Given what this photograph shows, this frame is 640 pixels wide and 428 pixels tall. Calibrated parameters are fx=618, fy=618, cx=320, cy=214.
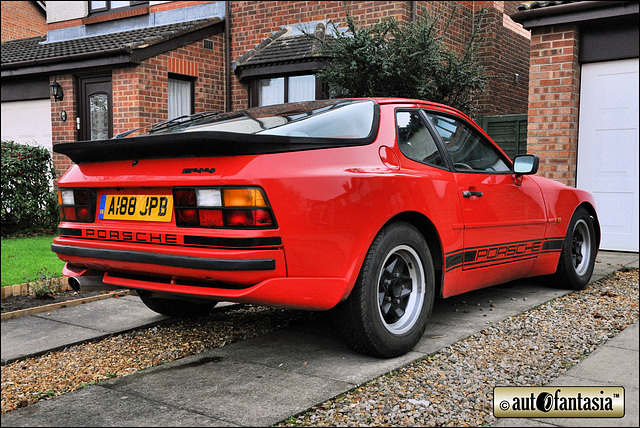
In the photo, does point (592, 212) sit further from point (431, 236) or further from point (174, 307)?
point (174, 307)

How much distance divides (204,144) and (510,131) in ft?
27.4

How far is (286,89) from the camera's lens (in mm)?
11250

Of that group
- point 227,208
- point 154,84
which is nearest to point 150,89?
point 154,84

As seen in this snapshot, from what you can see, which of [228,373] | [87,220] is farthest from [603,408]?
[87,220]

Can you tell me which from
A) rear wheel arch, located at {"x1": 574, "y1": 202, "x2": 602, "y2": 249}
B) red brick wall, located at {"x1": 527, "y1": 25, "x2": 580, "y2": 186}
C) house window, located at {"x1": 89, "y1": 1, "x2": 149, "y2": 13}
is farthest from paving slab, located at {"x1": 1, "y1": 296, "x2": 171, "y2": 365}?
house window, located at {"x1": 89, "y1": 1, "x2": 149, "y2": 13}

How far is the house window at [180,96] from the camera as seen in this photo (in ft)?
37.6

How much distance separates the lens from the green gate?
1034 cm

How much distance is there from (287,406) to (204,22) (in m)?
10.2

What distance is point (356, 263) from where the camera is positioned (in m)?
3.25

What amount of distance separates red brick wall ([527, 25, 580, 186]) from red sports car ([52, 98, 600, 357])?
486cm

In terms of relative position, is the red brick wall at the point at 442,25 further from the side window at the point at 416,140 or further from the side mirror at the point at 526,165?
the side window at the point at 416,140

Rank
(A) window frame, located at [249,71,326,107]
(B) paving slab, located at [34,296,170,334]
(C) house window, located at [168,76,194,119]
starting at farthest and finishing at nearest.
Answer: (C) house window, located at [168,76,194,119] → (A) window frame, located at [249,71,326,107] → (B) paving slab, located at [34,296,170,334]

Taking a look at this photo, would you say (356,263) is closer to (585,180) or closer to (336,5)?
(585,180)

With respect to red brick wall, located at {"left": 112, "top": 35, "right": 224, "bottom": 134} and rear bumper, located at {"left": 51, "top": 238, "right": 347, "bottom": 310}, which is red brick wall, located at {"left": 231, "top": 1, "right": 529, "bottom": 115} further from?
rear bumper, located at {"left": 51, "top": 238, "right": 347, "bottom": 310}
